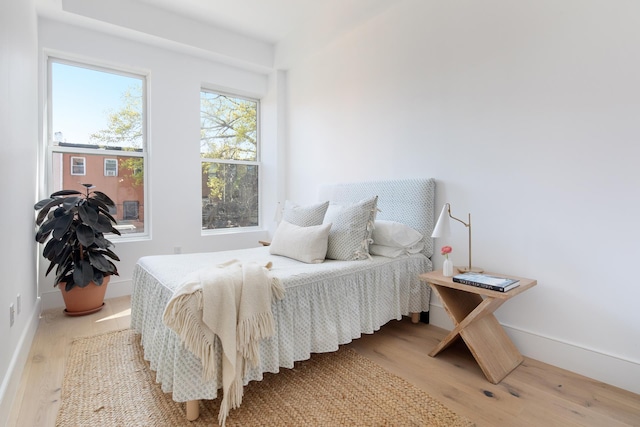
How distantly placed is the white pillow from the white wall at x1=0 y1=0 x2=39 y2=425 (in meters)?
2.23

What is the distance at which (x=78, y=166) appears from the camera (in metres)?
3.30

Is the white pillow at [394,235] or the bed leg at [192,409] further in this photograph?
the white pillow at [394,235]

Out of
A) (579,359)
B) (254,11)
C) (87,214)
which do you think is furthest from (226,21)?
(579,359)

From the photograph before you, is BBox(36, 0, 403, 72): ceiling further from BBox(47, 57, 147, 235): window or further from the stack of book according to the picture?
the stack of book

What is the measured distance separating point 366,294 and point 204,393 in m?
1.17

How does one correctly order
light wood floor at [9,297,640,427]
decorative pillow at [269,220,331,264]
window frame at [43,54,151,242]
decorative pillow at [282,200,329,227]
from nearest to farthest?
1. light wood floor at [9,297,640,427]
2. decorative pillow at [269,220,331,264]
3. decorative pillow at [282,200,329,227]
4. window frame at [43,54,151,242]

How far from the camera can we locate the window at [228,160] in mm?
4117

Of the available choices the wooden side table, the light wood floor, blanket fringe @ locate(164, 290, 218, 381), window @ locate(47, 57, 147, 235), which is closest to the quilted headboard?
the wooden side table

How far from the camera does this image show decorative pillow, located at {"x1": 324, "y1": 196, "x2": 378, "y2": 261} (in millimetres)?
2406

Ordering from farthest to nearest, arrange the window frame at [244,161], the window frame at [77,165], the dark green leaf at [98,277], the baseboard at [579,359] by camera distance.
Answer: the window frame at [244,161]
the window frame at [77,165]
the dark green leaf at [98,277]
the baseboard at [579,359]

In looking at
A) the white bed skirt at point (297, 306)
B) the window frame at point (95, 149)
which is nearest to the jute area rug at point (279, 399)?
the white bed skirt at point (297, 306)

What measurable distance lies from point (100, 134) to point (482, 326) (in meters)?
3.88

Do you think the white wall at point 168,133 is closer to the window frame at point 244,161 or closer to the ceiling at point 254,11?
the window frame at point 244,161

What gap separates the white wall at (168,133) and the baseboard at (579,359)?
324 centimetres
